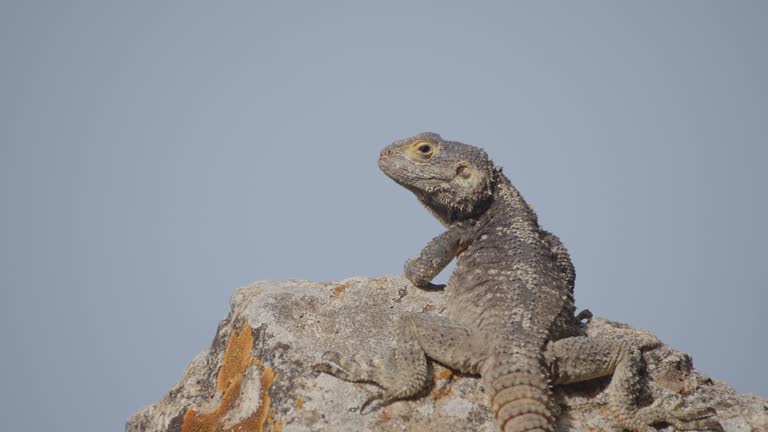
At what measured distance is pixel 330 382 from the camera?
5.31 metres

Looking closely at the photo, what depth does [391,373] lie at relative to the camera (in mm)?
5348

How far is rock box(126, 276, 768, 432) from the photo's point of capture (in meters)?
5.12

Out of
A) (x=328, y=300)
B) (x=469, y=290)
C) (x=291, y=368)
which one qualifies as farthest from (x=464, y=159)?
(x=291, y=368)

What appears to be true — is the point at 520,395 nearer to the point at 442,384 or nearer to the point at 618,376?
the point at 442,384

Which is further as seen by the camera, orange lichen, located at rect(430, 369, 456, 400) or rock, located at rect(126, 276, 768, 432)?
orange lichen, located at rect(430, 369, 456, 400)

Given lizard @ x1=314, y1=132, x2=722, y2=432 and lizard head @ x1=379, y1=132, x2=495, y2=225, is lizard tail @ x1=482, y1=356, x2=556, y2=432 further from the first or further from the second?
lizard head @ x1=379, y1=132, x2=495, y2=225

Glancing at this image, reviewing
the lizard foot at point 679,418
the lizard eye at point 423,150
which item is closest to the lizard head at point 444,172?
the lizard eye at point 423,150

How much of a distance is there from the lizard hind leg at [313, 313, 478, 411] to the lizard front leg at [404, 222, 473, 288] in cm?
97

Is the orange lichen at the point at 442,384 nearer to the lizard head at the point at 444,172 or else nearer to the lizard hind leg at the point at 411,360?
the lizard hind leg at the point at 411,360

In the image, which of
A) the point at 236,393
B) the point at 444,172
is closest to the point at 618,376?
the point at 444,172

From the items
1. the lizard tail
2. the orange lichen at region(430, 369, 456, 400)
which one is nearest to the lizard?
the lizard tail

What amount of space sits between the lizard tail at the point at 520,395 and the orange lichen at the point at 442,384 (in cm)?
43

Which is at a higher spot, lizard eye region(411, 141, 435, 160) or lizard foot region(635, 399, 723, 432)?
lizard eye region(411, 141, 435, 160)

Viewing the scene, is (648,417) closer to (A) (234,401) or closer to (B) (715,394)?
(B) (715,394)
